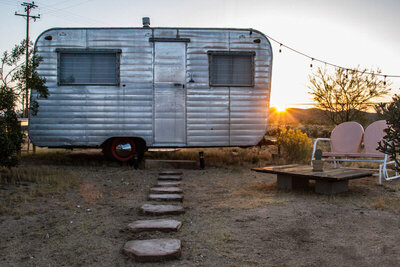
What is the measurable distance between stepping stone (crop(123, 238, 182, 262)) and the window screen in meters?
5.07

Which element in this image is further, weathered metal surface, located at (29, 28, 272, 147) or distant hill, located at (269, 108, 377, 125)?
distant hill, located at (269, 108, 377, 125)

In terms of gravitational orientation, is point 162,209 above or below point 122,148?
below

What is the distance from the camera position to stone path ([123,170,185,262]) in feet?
9.07

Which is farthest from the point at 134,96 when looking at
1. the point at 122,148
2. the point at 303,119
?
the point at 303,119

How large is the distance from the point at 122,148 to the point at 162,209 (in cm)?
383

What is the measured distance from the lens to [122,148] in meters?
7.70

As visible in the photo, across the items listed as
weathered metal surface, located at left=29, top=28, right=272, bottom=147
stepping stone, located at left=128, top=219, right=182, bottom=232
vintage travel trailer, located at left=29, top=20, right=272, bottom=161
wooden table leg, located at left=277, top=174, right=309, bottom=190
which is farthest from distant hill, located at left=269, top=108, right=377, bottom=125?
stepping stone, located at left=128, top=219, right=182, bottom=232

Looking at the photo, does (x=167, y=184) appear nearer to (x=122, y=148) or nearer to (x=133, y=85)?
(x=122, y=148)

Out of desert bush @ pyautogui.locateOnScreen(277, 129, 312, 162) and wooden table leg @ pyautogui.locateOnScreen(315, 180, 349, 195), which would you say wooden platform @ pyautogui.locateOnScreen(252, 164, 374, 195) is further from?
desert bush @ pyautogui.locateOnScreen(277, 129, 312, 162)

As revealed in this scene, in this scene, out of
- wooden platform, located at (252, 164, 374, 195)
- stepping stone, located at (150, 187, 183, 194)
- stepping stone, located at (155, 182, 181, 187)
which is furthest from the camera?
stepping stone, located at (155, 182, 181, 187)

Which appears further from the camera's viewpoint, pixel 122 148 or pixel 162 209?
pixel 122 148

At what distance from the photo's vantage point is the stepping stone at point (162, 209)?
4.02 metres

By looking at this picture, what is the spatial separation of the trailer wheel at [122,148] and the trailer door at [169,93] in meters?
0.63

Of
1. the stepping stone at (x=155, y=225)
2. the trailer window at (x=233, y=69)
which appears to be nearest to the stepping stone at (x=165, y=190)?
the stepping stone at (x=155, y=225)
